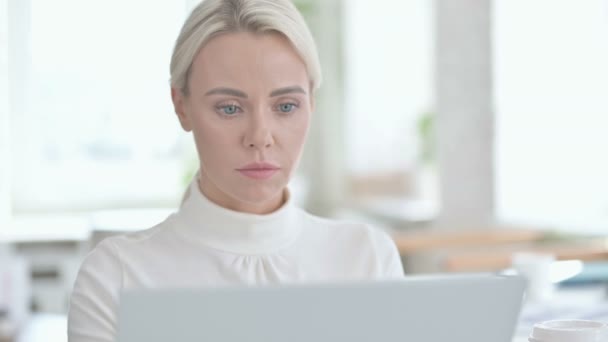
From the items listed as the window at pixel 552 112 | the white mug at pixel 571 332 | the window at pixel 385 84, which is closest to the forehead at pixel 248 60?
the white mug at pixel 571 332

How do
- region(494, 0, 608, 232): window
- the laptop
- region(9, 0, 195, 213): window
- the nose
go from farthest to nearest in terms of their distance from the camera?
1. region(9, 0, 195, 213): window
2. region(494, 0, 608, 232): window
3. the nose
4. the laptop

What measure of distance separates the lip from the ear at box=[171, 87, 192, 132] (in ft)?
0.41

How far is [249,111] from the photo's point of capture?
53.2 inches

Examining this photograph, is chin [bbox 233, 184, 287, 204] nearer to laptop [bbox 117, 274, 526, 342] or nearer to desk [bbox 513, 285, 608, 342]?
laptop [bbox 117, 274, 526, 342]

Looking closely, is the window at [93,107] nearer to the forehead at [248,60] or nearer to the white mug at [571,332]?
the forehead at [248,60]

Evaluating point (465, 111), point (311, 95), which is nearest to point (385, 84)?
point (465, 111)

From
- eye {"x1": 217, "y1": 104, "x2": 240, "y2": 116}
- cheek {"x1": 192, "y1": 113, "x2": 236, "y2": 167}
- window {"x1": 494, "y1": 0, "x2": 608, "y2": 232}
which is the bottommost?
cheek {"x1": 192, "y1": 113, "x2": 236, "y2": 167}

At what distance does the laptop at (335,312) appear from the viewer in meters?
0.88

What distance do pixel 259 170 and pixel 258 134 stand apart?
0.06 meters

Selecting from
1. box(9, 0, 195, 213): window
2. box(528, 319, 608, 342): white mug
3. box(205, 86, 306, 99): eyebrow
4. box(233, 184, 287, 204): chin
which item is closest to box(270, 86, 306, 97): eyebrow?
box(205, 86, 306, 99): eyebrow

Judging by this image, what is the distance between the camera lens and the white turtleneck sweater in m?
1.40

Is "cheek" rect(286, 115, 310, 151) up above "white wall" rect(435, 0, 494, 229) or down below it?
below

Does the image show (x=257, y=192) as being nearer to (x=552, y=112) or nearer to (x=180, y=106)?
(x=180, y=106)

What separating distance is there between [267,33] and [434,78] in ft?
A: 12.1
